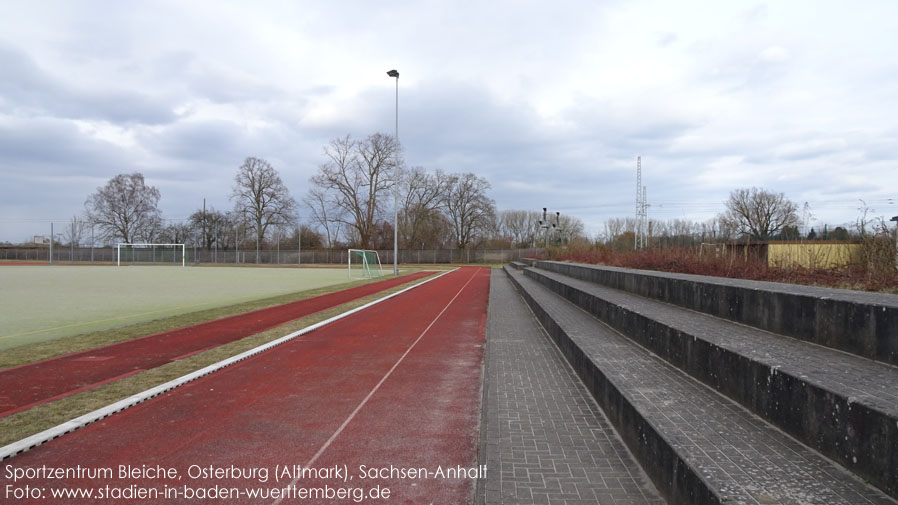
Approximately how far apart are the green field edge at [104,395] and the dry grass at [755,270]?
27.8 ft

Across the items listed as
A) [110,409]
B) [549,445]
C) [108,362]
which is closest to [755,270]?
[549,445]

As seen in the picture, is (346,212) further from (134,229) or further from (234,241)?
(134,229)

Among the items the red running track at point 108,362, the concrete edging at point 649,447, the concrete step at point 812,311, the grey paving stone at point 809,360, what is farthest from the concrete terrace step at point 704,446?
the red running track at point 108,362

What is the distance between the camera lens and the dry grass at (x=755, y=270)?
5.32 metres

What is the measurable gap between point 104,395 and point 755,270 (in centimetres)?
945

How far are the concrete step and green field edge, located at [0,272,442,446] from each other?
7017 mm

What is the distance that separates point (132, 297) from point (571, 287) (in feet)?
52.5

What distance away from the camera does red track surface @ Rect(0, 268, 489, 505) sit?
342 centimetres

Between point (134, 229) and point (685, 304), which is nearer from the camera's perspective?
point (685, 304)

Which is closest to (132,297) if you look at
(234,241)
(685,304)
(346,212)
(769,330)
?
(685,304)

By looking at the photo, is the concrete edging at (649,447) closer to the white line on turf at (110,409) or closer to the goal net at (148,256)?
the white line on turf at (110,409)

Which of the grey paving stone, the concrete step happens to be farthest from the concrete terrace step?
the concrete step

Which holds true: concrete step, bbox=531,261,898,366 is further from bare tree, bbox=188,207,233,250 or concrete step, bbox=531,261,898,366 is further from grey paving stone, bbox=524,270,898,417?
bare tree, bbox=188,207,233,250

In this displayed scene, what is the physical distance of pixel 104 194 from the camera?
67.8m
